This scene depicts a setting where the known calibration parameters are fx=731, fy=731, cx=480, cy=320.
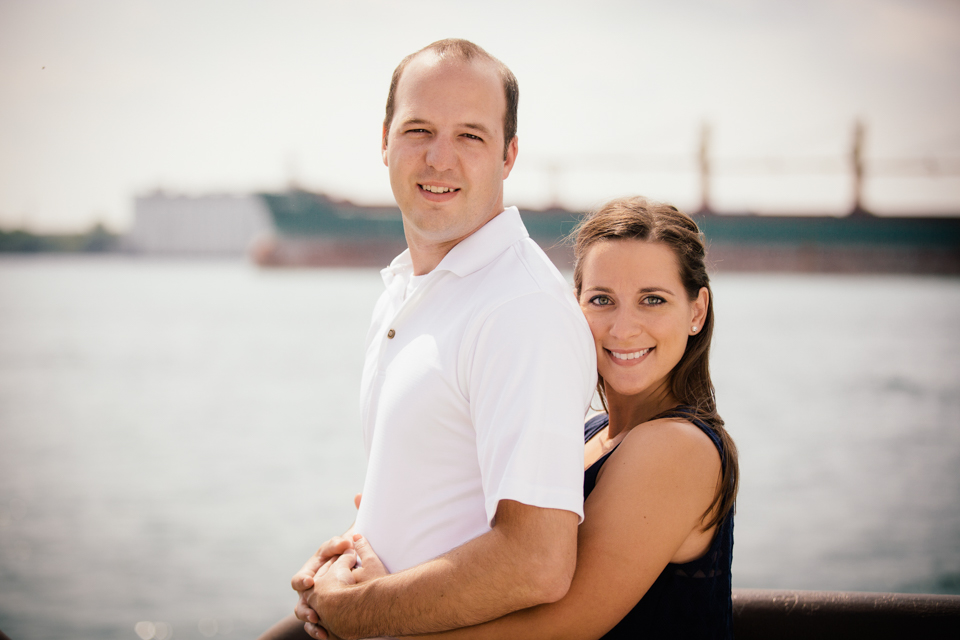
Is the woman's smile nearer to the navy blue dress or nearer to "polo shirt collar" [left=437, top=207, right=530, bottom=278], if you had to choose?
the navy blue dress

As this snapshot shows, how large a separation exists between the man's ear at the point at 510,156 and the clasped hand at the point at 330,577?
0.72 meters

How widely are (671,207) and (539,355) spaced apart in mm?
539

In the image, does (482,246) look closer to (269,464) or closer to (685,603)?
(685,603)

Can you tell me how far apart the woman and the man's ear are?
198 mm

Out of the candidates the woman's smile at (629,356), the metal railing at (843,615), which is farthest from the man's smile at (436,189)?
the metal railing at (843,615)

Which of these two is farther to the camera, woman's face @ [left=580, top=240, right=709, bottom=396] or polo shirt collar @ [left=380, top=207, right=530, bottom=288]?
woman's face @ [left=580, top=240, right=709, bottom=396]

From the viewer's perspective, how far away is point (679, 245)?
4.45 feet

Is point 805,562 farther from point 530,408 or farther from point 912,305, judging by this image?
point 912,305

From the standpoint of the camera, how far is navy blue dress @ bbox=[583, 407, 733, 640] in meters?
1.17

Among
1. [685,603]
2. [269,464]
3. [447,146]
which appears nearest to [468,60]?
[447,146]

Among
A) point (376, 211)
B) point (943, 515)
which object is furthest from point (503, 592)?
point (376, 211)

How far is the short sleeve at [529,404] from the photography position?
1.01 meters

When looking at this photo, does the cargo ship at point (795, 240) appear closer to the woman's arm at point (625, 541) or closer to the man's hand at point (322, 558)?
the man's hand at point (322, 558)

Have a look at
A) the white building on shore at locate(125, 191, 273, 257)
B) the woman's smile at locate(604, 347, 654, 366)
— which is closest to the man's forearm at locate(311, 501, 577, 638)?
the woman's smile at locate(604, 347, 654, 366)
